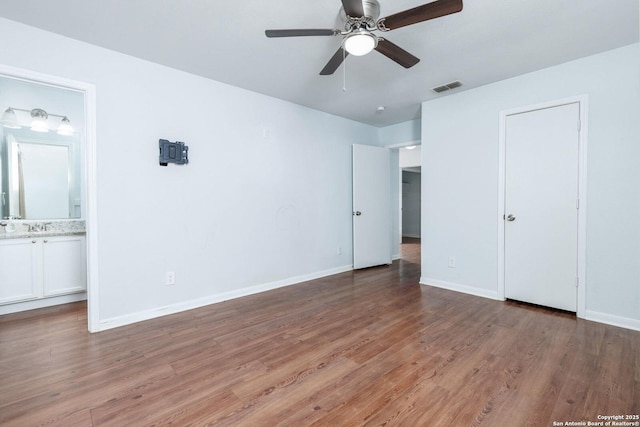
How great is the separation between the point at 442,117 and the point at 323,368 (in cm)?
333

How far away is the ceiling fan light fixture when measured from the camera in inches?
70.6

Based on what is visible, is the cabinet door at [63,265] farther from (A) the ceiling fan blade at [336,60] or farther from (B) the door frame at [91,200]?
(A) the ceiling fan blade at [336,60]

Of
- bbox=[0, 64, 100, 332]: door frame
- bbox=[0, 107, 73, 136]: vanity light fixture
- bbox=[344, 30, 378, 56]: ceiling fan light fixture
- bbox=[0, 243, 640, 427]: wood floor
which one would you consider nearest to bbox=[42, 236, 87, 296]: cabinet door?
bbox=[0, 243, 640, 427]: wood floor

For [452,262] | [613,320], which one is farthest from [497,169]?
[613,320]

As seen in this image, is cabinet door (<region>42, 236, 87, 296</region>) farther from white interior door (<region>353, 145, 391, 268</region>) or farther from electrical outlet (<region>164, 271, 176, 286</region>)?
white interior door (<region>353, 145, 391, 268</region>)

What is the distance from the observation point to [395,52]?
205 centimetres

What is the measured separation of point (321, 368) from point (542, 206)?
2808 millimetres

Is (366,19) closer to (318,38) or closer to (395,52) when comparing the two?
(395,52)

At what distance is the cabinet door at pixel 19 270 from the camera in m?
2.82

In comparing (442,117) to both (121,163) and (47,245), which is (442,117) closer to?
(121,163)

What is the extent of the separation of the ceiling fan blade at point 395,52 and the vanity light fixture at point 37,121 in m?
3.94

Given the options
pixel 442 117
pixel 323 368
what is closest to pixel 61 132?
pixel 323 368

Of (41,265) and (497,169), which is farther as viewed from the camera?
(497,169)

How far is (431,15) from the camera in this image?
1.67 metres
